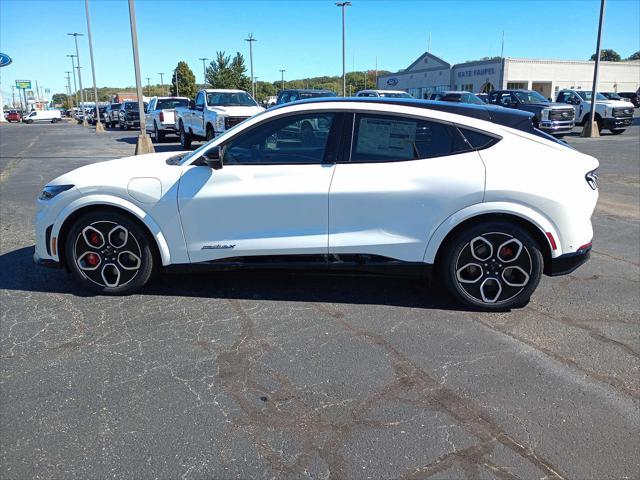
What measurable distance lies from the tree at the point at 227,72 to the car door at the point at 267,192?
59.0 metres

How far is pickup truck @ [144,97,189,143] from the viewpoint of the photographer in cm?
2233

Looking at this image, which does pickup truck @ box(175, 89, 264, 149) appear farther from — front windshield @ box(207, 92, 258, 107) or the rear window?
the rear window

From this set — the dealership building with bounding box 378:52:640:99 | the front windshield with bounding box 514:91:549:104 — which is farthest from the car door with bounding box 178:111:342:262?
the dealership building with bounding box 378:52:640:99

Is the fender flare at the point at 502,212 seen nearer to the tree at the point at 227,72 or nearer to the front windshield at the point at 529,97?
the front windshield at the point at 529,97

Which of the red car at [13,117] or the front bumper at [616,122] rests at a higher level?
the red car at [13,117]

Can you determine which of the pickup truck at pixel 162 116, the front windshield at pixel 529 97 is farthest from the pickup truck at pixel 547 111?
the pickup truck at pixel 162 116

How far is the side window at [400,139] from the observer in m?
4.32

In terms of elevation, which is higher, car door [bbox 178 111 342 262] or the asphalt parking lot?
car door [bbox 178 111 342 262]

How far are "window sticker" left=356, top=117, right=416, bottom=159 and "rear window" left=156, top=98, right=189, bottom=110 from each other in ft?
71.9

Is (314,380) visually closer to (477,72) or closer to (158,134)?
(158,134)

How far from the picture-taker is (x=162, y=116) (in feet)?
72.8

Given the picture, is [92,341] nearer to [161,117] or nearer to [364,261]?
[364,261]

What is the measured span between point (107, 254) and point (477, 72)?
204 feet

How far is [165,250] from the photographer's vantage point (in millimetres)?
4527
